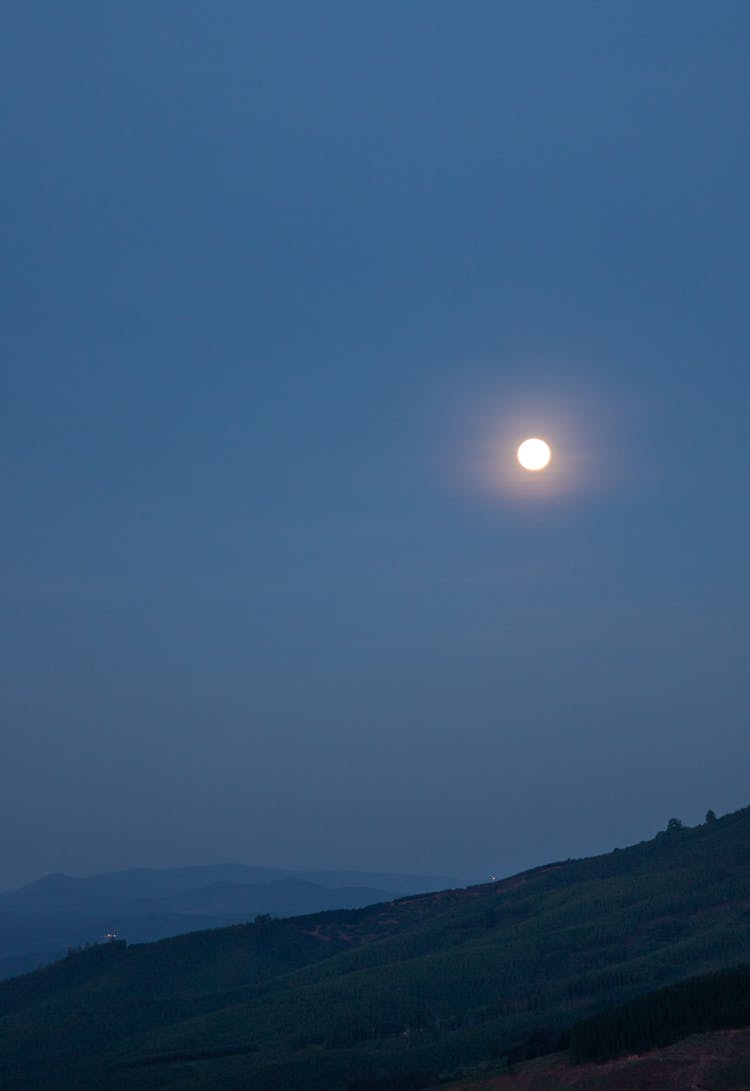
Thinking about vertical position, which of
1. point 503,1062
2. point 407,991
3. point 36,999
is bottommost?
point 503,1062

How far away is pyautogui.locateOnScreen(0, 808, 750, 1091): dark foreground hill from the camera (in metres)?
57.2

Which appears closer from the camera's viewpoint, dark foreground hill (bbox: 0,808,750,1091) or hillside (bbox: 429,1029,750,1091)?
hillside (bbox: 429,1029,750,1091)

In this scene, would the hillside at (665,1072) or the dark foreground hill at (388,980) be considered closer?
the hillside at (665,1072)

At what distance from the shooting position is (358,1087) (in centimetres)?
4541

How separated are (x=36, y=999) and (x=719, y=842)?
63425 millimetres

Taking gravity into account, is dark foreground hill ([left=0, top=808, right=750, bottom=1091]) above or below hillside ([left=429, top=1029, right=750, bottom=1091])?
above

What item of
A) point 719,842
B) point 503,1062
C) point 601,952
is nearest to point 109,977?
point 601,952

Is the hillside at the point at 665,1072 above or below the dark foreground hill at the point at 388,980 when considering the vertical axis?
below

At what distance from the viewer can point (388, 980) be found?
246 feet

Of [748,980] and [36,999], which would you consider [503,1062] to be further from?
[36,999]

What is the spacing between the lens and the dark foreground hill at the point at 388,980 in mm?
57250

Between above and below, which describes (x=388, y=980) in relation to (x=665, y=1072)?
above

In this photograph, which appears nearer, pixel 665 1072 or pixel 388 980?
pixel 665 1072

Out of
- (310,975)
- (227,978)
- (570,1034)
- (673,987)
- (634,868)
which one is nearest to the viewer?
(570,1034)
